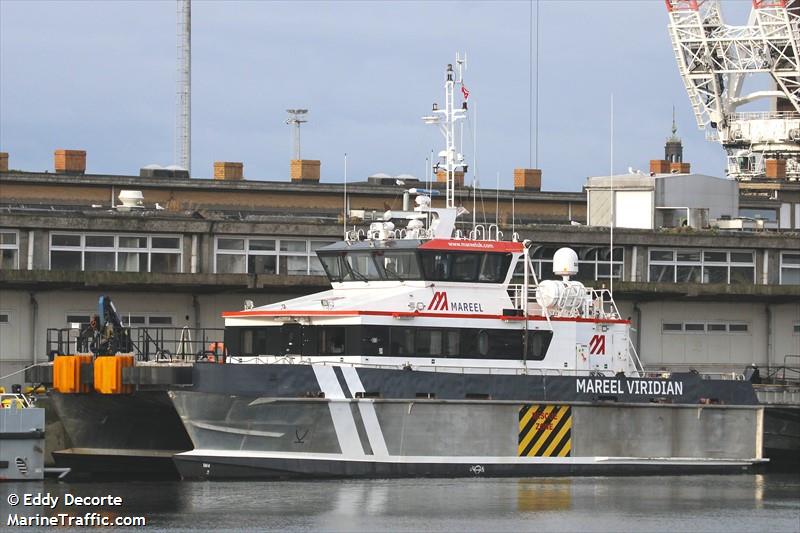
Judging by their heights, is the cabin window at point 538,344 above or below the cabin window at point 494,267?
below

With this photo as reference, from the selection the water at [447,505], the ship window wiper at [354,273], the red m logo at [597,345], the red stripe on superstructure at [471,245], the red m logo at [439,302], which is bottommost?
the water at [447,505]

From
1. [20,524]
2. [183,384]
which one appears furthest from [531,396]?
[20,524]

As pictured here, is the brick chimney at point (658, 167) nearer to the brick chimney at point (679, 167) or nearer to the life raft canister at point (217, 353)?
the brick chimney at point (679, 167)

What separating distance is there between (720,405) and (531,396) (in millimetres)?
4820

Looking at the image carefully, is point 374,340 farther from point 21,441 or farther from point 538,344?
point 21,441

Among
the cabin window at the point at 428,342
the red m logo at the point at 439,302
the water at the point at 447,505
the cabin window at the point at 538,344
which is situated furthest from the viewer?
the cabin window at the point at 538,344

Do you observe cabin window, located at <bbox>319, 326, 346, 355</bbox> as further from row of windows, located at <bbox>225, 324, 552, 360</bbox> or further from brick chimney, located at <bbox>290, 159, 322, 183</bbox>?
brick chimney, located at <bbox>290, 159, 322, 183</bbox>

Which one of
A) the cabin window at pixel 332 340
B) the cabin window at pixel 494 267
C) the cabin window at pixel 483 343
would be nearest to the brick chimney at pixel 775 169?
the cabin window at pixel 494 267

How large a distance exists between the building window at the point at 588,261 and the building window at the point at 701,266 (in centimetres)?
88

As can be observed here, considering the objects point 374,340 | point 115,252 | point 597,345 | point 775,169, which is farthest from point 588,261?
point 775,169

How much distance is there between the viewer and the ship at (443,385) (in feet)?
104

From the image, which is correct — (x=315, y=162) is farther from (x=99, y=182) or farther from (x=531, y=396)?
(x=531, y=396)

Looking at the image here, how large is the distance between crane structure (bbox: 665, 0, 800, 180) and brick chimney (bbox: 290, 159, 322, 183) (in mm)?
19879

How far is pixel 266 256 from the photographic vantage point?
40938mm
